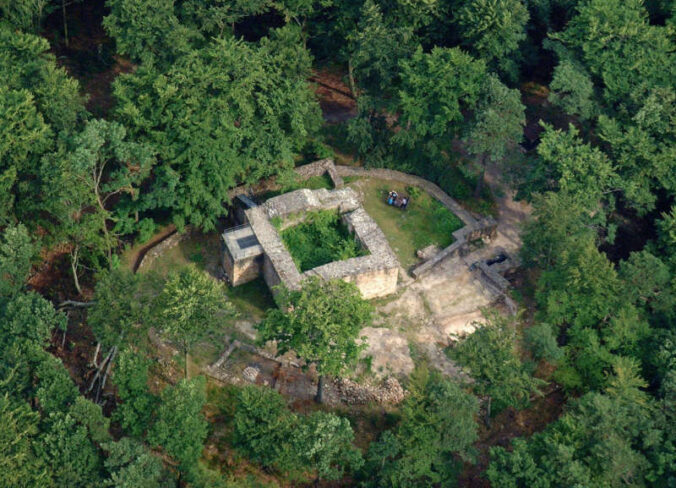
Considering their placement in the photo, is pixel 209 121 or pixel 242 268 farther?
pixel 242 268

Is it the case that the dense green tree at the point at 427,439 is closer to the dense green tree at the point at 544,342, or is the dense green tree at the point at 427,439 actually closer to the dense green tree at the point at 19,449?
the dense green tree at the point at 544,342

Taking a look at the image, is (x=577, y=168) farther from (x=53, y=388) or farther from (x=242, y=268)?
(x=53, y=388)

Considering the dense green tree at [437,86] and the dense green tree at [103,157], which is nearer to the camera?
the dense green tree at [103,157]

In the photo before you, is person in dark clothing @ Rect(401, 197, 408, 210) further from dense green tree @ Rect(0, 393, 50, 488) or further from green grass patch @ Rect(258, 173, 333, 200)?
dense green tree @ Rect(0, 393, 50, 488)

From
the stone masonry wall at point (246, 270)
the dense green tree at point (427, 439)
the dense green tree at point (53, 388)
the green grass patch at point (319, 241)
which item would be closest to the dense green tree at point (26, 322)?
the dense green tree at point (53, 388)

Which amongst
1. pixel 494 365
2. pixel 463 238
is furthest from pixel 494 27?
pixel 494 365

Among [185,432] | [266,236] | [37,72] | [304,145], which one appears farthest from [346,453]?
[37,72]
